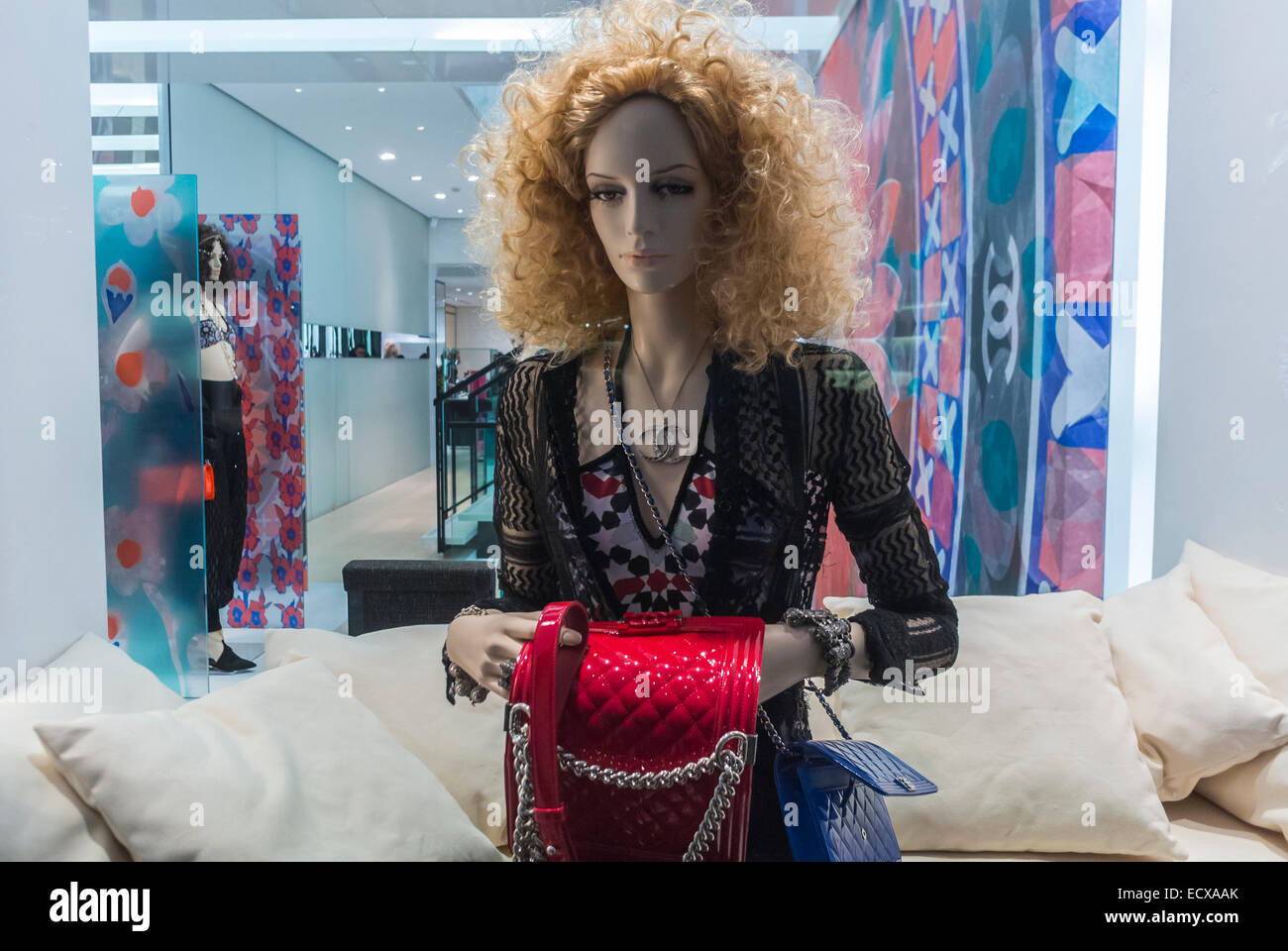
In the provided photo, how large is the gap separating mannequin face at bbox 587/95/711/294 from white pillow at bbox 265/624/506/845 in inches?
42.7

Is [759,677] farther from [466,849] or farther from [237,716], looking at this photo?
[237,716]

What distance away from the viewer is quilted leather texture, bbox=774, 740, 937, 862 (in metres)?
0.79

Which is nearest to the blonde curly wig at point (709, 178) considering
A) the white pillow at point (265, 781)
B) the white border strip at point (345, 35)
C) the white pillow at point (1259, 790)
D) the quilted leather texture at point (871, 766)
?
the quilted leather texture at point (871, 766)

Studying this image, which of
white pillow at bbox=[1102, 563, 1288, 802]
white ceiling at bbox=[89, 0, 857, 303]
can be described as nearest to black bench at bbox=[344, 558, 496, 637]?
white ceiling at bbox=[89, 0, 857, 303]

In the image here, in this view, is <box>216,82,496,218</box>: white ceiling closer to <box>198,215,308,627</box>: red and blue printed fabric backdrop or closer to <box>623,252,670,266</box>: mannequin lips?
<box>198,215,308,627</box>: red and blue printed fabric backdrop

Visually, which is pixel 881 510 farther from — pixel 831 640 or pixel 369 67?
pixel 369 67

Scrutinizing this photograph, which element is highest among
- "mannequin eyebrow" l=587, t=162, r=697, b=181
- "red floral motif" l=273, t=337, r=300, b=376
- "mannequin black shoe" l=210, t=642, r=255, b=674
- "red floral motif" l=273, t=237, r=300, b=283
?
"red floral motif" l=273, t=237, r=300, b=283

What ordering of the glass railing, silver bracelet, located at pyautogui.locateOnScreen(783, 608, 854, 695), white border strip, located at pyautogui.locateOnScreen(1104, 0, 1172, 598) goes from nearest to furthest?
silver bracelet, located at pyautogui.locateOnScreen(783, 608, 854, 695), white border strip, located at pyautogui.locateOnScreen(1104, 0, 1172, 598), the glass railing

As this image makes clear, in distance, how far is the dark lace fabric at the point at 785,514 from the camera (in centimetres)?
90

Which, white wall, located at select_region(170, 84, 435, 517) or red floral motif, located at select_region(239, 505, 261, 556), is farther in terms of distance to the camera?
red floral motif, located at select_region(239, 505, 261, 556)
